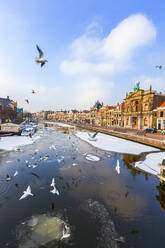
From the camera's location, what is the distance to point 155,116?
4259 centimetres

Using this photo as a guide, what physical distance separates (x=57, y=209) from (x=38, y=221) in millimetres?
1101

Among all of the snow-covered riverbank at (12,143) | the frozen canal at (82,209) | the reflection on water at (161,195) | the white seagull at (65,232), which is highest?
the snow-covered riverbank at (12,143)

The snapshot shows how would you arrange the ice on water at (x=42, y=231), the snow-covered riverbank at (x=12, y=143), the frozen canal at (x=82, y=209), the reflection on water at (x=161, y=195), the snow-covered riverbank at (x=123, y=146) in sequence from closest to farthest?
the ice on water at (x=42, y=231) → the frozen canal at (x=82, y=209) → the reflection on water at (x=161, y=195) → the snow-covered riverbank at (x=123, y=146) → the snow-covered riverbank at (x=12, y=143)

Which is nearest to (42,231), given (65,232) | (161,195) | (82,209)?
(65,232)

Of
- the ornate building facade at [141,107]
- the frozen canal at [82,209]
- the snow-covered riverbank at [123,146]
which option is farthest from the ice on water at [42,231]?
the ornate building facade at [141,107]

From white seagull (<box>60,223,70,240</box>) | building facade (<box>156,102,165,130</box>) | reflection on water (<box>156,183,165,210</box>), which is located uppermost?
building facade (<box>156,102,165,130</box>)

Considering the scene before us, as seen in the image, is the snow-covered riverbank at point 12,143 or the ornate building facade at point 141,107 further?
the ornate building facade at point 141,107

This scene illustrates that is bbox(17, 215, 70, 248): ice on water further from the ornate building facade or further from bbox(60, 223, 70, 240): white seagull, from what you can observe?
the ornate building facade

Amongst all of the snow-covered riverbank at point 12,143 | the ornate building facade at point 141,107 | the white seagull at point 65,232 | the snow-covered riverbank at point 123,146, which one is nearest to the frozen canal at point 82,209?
the white seagull at point 65,232

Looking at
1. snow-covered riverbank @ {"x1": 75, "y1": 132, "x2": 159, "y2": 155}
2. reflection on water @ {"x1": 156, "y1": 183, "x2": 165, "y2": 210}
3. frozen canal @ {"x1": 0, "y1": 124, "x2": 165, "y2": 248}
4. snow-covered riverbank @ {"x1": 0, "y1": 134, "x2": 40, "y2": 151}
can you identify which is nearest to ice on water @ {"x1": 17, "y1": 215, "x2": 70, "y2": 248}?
frozen canal @ {"x1": 0, "y1": 124, "x2": 165, "y2": 248}

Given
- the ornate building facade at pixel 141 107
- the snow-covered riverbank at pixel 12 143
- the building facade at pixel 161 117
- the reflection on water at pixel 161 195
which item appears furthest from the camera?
the ornate building facade at pixel 141 107

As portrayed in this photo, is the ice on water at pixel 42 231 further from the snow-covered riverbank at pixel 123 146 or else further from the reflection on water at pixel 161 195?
the snow-covered riverbank at pixel 123 146

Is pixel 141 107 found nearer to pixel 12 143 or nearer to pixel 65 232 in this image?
pixel 12 143

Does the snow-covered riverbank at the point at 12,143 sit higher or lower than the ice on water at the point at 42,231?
higher
